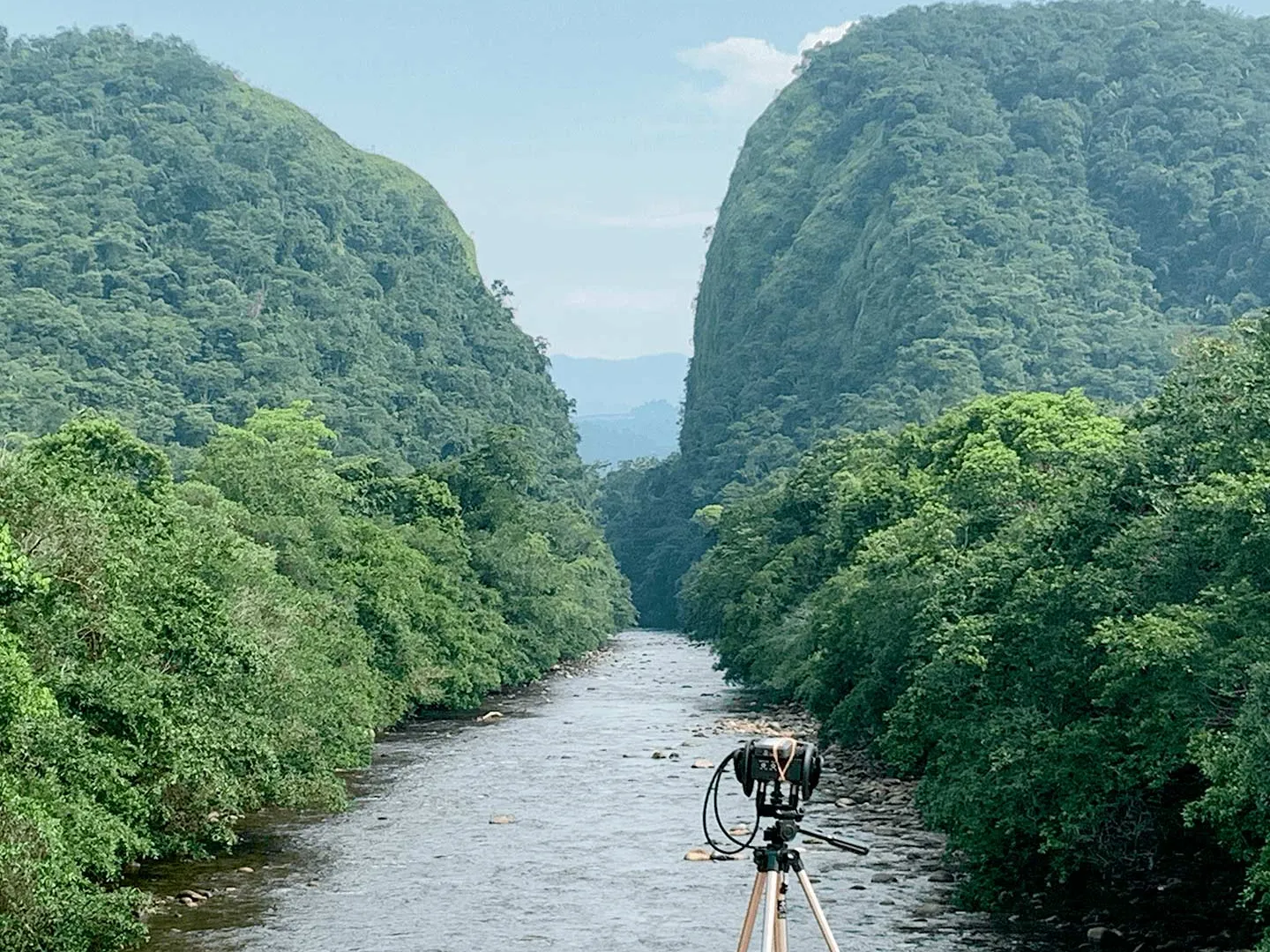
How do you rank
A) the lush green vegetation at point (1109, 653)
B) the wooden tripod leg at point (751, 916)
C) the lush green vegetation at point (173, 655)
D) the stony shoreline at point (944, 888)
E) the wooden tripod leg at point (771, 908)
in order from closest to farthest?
the wooden tripod leg at point (771, 908) → the wooden tripod leg at point (751, 916) → the lush green vegetation at point (173, 655) → the lush green vegetation at point (1109, 653) → the stony shoreline at point (944, 888)

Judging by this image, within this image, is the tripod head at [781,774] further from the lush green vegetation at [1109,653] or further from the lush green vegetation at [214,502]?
the lush green vegetation at [214,502]

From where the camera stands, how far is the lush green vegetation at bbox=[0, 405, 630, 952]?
23.8 metres

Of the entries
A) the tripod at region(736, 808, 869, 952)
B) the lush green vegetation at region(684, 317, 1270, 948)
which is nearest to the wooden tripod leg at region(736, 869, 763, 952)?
the tripod at region(736, 808, 869, 952)

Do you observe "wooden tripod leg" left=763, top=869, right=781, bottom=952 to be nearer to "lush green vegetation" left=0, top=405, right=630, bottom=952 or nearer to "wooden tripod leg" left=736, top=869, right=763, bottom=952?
"wooden tripod leg" left=736, top=869, right=763, bottom=952

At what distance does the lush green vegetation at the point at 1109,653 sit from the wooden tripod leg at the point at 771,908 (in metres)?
12.4

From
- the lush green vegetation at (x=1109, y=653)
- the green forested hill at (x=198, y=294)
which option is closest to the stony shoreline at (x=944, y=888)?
the lush green vegetation at (x=1109, y=653)

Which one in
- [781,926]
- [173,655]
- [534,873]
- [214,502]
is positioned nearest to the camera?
[781,926]

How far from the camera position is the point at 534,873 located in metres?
33.7

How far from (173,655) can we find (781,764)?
22674 millimetres

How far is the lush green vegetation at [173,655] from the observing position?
78.1ft

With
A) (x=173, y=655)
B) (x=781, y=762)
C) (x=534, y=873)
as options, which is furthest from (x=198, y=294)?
(x=781, y=762)

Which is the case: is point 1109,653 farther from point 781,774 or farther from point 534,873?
point 781,774

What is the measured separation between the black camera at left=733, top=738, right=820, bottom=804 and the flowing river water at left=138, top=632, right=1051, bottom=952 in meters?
17.8

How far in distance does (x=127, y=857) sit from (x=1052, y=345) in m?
152
